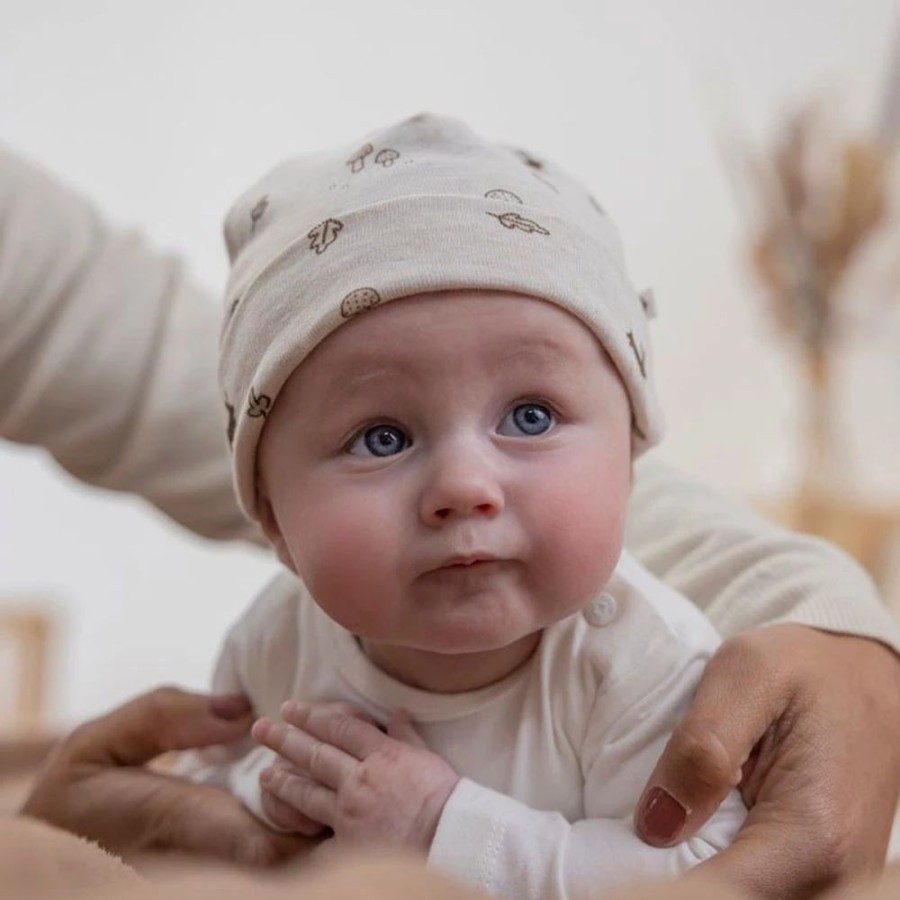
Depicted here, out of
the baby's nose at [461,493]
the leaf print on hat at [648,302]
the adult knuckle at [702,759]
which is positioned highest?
the leaf print on hat at [648,302]

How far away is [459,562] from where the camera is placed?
1.96 feet

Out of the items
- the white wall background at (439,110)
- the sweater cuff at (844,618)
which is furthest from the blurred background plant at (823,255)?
the sweater cuff at (844,618)

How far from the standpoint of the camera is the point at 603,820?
2.08 feet

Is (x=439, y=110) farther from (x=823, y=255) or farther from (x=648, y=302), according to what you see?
(x=648, y=302)

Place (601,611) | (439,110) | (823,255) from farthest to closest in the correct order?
(439,110) → (823,255) → (601,611)

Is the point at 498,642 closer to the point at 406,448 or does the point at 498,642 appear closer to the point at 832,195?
the point at 406,448

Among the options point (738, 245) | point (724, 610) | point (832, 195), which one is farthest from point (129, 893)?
point (738, 245)

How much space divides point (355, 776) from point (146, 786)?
0.21 metres

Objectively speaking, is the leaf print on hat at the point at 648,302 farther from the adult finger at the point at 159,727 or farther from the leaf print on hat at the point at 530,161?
the adult finger at the point at 159,727

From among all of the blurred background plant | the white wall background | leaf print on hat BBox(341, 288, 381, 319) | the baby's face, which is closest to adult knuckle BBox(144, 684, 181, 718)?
the baby's face

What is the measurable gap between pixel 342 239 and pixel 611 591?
246 mm

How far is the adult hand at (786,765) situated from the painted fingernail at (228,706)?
0.32m

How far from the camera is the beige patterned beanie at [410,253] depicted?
0.62 meters

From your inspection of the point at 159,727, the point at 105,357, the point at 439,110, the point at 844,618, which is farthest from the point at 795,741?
the point at 439,110
